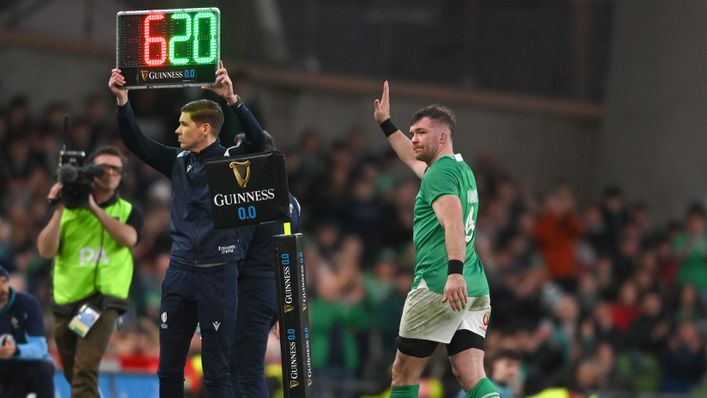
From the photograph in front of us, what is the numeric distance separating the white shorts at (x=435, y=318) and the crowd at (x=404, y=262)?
17.7 feet

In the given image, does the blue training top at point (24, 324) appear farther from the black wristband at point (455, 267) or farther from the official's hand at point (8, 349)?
the black wristband at point (455, 267)

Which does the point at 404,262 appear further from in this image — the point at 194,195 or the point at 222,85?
the point at 222,85

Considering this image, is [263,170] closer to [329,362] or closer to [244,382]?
[244,382]

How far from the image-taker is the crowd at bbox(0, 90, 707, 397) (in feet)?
58.6

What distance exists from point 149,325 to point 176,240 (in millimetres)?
6528

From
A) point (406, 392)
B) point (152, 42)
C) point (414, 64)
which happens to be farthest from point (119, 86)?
point (414, 64)

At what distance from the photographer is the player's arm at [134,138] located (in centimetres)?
1059

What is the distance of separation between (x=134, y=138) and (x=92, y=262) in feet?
5.58

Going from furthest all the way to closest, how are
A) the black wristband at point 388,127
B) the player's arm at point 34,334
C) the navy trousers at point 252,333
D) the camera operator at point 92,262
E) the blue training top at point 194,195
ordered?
1. the player's arm at point 34,334
2. the camera operator at point 92,262
3. the black wristband at point 388,127
4. the navy trousers at point 252,333
5. the blue training top at point 194,195

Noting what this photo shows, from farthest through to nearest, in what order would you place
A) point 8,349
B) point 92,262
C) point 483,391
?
point 92,262 < point 8,349 < point 483,391

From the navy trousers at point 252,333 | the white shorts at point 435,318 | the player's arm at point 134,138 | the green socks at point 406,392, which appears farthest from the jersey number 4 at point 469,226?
the player's arm at point 134,138

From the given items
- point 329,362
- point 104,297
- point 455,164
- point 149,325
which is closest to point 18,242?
point 149,325

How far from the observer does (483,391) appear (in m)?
10.3

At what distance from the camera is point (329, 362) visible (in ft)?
60.1
